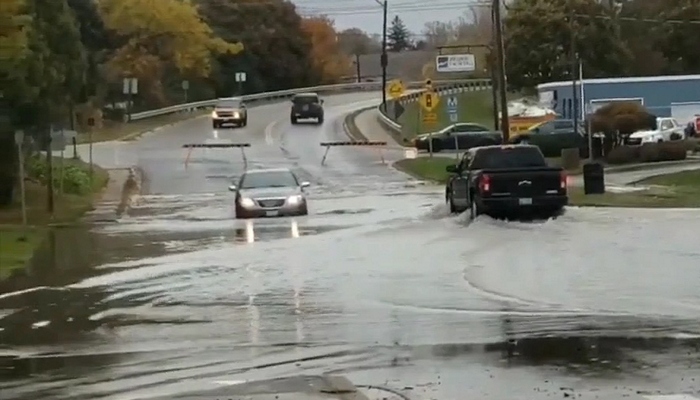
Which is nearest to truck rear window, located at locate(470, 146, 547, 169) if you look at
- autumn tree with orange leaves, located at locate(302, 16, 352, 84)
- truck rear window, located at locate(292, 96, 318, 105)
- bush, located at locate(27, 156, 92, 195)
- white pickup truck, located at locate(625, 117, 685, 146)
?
bush, located at locate(27, 156, 92, 195)

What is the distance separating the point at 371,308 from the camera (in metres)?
17.0

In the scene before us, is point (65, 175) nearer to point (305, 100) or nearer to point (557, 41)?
point (305, 100)

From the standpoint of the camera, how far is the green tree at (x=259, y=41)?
102938 mm

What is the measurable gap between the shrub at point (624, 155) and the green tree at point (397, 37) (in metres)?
139

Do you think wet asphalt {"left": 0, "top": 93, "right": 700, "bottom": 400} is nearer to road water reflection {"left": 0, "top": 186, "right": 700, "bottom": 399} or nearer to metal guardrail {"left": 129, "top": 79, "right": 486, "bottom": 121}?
road water reflection {"left": 0, "top": 186, "right": 700, "bottom": 399}

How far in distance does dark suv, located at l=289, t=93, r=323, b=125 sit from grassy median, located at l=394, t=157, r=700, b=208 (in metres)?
25.9

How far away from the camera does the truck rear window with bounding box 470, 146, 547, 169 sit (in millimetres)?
32562

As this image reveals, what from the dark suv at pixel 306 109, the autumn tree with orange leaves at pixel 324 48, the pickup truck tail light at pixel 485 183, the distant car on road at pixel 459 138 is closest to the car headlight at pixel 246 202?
the pickup truck tail light at pixel 485 183

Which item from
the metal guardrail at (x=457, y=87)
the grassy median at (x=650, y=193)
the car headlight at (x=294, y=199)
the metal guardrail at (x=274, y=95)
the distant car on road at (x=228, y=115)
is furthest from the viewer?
the metal guardrail at (x=457, y=87)

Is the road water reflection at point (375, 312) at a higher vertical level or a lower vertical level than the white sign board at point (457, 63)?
lower

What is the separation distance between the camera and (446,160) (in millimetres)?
57750

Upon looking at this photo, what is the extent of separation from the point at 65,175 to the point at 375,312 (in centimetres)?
3372

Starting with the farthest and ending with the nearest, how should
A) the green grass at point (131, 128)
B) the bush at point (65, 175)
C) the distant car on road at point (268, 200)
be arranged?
1. the green grass at point (131, 128)
2. the bush at point (65, 175)
3. the distant car on road at point (268, 200)

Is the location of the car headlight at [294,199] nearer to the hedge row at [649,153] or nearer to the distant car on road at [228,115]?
the hedge row at [649,153]
